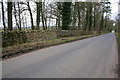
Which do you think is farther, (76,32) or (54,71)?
(76,32)

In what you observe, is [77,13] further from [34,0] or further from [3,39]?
[3,39]

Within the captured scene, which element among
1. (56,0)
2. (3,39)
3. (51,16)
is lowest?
(3,39)

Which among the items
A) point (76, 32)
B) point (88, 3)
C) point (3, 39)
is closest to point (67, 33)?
point (76, 32)

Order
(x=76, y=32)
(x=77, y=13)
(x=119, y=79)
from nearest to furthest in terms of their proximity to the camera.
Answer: (x=119, y=79)
(x=76, y=32)
(x=77, y=13)

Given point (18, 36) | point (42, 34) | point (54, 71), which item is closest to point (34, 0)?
point (42, 34)

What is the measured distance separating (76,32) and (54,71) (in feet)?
78.7

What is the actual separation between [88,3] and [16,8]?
17652 mm

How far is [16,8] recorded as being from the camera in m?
25.2

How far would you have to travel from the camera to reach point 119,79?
15.0 feet

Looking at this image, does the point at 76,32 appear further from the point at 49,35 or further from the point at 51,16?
the point at 49,35

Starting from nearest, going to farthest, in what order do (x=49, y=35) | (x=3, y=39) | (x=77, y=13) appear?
(x=3, y=39)
(x=49, y=35)
(x=77, y=13)

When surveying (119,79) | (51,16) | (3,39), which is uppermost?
(51,16)

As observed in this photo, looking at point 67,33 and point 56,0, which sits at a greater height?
point 56,0

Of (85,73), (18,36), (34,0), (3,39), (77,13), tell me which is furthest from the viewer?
(77,13)
